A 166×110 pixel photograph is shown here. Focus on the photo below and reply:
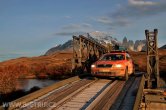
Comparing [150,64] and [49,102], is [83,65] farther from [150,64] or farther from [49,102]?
[49,102]

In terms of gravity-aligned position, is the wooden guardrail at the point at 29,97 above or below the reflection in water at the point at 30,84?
above

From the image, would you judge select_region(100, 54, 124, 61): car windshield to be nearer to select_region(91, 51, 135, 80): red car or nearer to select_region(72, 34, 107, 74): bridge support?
select_region(91, 51, 135, 80): red car

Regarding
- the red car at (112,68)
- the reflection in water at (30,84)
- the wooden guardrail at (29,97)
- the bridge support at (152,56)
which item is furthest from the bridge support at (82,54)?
the reflection in water at (30,84)

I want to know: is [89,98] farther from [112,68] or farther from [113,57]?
[113,57]

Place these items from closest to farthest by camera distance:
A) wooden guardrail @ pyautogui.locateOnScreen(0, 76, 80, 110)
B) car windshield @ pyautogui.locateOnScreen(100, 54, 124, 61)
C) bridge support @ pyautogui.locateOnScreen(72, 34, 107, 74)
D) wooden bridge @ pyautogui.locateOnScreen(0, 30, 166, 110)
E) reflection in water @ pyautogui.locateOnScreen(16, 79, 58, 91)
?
1. wooden guardrail @ pyautogui.locateOnScreen(0, 76, 80, 110)
2. wooden bridge @ pyautogui.locateOnScreen(0, 30, 166, 110)
3. car windshield @ pyautogui.locateOnScreen(100, 54, 124, 61)
4. bridge support @ pyautogui.locateOnScreen(72, 34, 107, 74)
5. reflection in water @ pyautogui.locateOnScreen(16, 79, 58, 91)

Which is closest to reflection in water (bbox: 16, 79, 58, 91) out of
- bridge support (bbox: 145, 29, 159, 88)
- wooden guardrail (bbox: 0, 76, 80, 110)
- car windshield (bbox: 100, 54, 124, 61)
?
bridge support (bbox: 145, 29, 159, 88)

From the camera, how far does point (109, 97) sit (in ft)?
36.0

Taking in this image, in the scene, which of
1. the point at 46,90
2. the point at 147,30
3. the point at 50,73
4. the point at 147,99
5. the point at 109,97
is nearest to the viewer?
the point at 109,97

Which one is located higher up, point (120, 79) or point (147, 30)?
point (147, 30)

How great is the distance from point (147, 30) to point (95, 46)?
5.23 meters

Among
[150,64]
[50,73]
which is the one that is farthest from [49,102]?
[50,73]

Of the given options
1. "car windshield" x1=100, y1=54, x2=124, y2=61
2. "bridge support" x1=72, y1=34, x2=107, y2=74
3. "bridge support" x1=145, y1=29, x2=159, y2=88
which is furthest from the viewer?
"bridge support" x1=145, y1=29, x2=159, y2=88

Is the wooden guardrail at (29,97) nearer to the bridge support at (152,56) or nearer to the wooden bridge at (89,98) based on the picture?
the wooden bridge at (89,98)

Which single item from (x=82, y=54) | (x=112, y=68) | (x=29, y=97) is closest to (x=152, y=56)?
(x=82, y=54)
